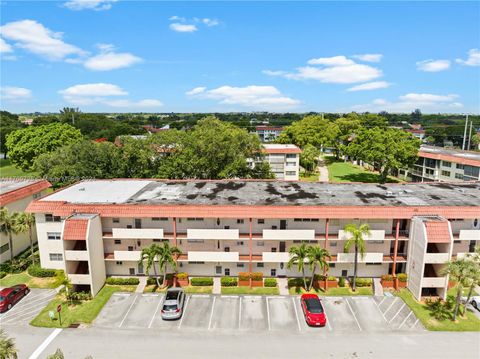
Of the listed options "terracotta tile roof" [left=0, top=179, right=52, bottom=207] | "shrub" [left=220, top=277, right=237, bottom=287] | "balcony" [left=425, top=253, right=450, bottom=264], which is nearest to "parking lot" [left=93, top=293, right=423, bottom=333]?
"shrub" [left=220, top=277, right=237, bottom=287]

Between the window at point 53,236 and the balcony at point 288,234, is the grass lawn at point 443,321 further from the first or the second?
the window at point 53,236

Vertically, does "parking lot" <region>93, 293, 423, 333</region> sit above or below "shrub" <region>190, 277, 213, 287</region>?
below

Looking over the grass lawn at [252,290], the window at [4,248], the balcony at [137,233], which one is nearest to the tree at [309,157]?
the grass lawn at [252,290]

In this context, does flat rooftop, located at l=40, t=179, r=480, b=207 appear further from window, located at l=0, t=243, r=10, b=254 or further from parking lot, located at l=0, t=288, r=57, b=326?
parking lot, located at l=0, t=288, r=57, b=326

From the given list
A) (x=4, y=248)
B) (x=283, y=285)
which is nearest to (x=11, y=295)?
(x=4, y=248)

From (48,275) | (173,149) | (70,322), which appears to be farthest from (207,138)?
(70,322)

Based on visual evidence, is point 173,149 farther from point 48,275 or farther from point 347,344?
point 347,344

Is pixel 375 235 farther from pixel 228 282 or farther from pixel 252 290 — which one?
pixel 228 282
